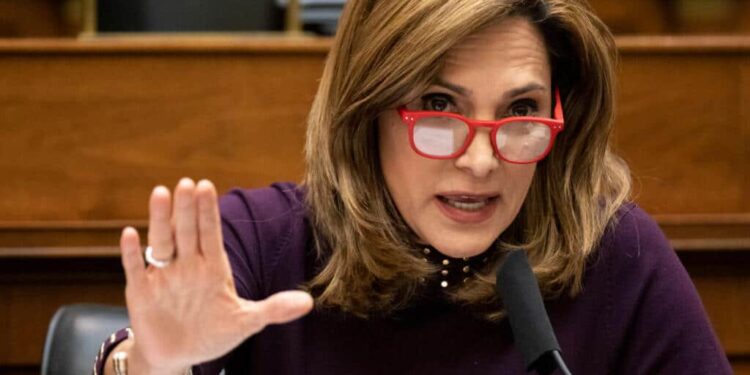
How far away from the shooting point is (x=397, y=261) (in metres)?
1.22

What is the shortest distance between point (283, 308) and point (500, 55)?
381mm

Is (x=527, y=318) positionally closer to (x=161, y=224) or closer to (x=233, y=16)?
(x=161, y=224)

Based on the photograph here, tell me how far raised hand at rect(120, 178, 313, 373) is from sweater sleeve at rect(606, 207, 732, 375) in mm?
459

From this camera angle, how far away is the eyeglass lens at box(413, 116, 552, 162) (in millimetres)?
1133

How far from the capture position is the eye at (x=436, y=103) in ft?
3.82

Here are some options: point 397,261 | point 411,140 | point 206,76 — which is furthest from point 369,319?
point 206,76

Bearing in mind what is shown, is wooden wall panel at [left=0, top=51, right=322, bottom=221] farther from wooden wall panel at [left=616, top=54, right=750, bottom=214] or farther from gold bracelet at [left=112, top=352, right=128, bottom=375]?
gold bracelet at [left=112, top=352, right=128, bottom=375]

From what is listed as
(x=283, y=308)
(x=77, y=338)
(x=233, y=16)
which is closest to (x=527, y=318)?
(x=283, y=308)

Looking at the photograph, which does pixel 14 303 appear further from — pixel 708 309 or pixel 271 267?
pixel 708 309

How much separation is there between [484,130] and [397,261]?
0.17 m

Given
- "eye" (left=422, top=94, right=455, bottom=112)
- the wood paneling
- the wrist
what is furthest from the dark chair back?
the wood paneling

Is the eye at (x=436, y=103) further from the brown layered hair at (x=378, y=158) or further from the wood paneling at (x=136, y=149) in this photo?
the wood paneling at (x=136, y=149)

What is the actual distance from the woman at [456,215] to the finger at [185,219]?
8.4 inches

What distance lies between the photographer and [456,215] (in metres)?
1.17
